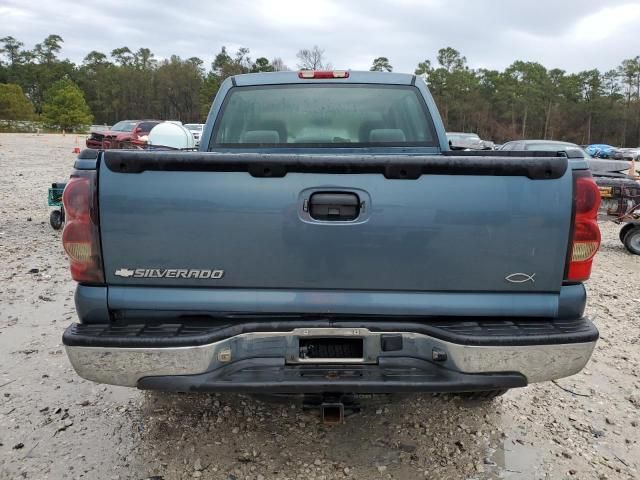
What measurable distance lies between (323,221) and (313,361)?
0.63 metres

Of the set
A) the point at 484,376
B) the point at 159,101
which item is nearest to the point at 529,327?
the point at 484,376

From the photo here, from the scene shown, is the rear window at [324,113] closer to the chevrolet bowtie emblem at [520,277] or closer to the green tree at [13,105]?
the chevrolet bowtie emblem at [520,277]

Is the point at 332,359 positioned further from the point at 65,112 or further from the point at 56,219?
the point at 65,112

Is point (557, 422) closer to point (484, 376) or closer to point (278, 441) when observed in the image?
point (484, 376)

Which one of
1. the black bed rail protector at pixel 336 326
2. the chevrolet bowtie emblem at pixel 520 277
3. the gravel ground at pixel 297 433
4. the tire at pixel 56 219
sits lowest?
the gravel ground at pixel 297 433

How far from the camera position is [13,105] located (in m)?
55.5

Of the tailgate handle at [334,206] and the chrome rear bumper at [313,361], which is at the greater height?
the tailgate handle at [334,206]

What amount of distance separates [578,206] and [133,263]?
196 centimetres

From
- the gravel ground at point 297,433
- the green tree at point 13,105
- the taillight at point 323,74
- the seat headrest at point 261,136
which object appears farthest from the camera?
the green tree at point 13,105

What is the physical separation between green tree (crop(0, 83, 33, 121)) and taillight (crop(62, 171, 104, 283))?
210 feet

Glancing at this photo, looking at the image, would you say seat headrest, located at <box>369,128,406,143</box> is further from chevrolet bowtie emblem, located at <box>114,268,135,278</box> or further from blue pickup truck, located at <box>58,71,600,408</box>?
chevrolet bowtie emblem, located at <box>114,268,135,278</box>

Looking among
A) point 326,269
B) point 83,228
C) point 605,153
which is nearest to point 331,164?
point 326,269

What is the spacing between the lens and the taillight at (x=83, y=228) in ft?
7.08

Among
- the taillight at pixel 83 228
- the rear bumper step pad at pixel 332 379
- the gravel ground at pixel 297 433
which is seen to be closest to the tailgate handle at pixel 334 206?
the rear bumper step pad at pixel 332 379
